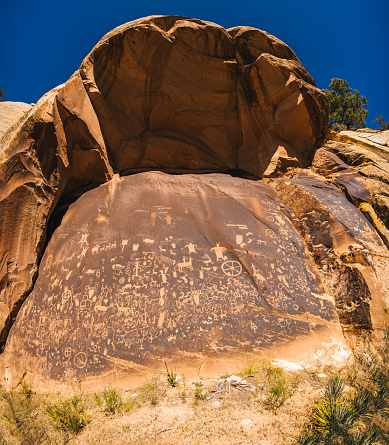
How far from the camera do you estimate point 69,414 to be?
10.3ft

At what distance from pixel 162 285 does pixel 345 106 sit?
1626 cm

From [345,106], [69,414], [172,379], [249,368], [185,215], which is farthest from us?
[345,106]

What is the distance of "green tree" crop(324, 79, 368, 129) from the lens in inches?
632

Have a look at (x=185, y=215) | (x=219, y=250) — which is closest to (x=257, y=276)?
(x=219, y=250)

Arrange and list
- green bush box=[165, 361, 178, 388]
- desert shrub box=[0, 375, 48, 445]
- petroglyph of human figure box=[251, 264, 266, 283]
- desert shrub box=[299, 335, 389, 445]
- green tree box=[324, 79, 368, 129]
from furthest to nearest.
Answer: green tree box=[324, 79, 368, 129] → petroglyph of human figure box=[251, 264, 266, 283] → green bush box=[165, 361, 178, 388] → desert shrub box=[0, 375, 48, 445] → desert shrub box=[299, 335, 389, 445]

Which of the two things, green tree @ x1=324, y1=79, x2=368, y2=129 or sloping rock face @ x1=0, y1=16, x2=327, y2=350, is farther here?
green tree @ x1=324, y1=79, x2=368, y2=129

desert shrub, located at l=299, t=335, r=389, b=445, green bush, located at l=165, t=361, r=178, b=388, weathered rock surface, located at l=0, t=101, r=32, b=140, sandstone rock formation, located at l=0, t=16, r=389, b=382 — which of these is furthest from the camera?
weathered rock surface, located at l=0, t=101, r=32, b=140

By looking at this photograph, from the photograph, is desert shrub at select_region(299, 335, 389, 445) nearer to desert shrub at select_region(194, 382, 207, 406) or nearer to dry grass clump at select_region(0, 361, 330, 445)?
dry grass clump at select_region(0, 361, 330, 445)

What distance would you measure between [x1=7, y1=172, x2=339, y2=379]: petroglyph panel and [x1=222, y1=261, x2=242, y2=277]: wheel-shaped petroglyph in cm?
2

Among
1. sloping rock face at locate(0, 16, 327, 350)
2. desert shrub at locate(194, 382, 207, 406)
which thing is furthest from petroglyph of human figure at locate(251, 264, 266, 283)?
sloping rock face at locate(0, 16, 327, 350)

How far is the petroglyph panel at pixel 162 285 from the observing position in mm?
4055

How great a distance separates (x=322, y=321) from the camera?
441 centimetres

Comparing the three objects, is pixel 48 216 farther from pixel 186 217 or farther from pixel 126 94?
pixel 126 94

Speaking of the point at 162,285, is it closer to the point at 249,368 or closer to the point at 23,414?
the point at 249,368
